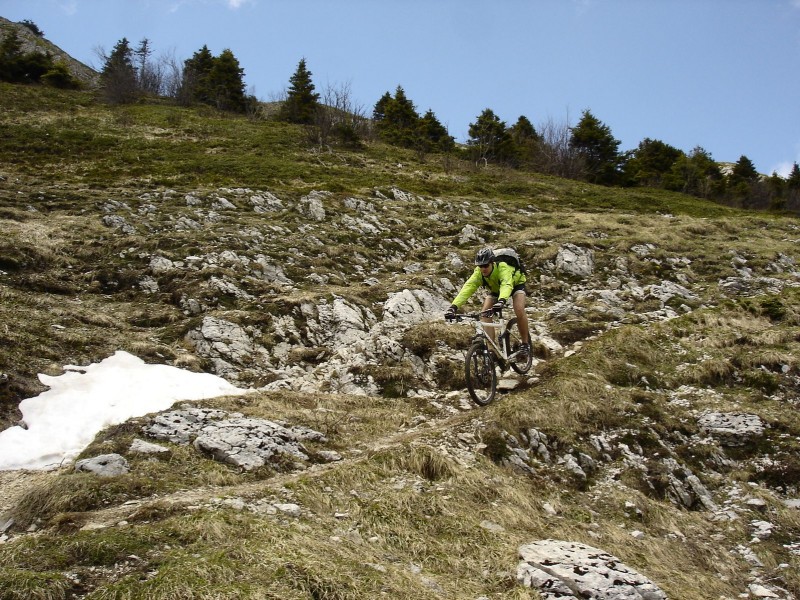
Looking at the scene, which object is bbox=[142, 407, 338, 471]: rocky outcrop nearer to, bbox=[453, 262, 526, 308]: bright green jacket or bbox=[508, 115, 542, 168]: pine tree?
bbox=[453, 262, 526, 308]: bright green jacket

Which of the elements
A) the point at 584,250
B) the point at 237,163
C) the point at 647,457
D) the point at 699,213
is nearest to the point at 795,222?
the point at 699,213

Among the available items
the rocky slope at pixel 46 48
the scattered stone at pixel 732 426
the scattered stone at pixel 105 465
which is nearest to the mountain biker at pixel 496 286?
the scattered stone at pixel 732 426

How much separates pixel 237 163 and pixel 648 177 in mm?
47501

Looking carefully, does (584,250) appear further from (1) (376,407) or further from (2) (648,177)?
(2) (648,177)

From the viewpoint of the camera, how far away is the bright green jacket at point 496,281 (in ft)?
33.3

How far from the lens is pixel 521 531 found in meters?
6.12

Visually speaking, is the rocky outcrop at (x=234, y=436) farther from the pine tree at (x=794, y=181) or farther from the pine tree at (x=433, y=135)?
the pine tree at (x=794, y=181)

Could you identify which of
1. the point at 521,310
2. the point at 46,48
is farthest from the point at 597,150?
the point at 46,48

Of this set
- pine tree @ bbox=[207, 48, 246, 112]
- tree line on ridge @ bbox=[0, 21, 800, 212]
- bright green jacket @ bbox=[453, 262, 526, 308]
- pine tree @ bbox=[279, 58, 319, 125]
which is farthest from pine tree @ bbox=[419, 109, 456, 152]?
bright green jacket @ bbox=[453, 262, 526, 308]

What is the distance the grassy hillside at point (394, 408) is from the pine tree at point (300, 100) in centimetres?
3795

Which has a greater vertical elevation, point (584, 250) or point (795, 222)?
point (795, 222)

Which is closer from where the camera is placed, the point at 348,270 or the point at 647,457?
the point at 647,457

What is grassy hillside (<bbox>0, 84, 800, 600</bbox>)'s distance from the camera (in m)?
4.93

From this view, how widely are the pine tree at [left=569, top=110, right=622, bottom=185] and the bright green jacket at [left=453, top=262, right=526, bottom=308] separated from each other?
49660 millimetres
